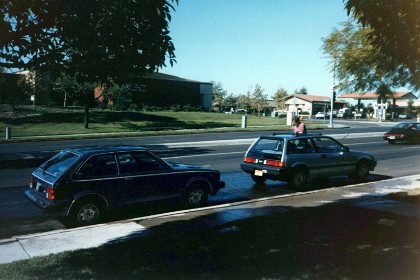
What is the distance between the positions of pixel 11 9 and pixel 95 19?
1.18 meters

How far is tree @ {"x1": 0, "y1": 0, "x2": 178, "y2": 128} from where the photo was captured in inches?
216

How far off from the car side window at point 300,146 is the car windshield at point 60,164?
5958mm

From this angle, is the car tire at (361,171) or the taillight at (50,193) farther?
the car tire at (361,171)

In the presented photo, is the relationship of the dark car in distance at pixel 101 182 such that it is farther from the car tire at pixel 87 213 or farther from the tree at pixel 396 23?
the tree at pixel 396 23

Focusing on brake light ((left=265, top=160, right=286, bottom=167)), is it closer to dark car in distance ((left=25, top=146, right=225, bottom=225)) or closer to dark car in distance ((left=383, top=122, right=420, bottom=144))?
dark car in distance ((left=25, top=146, right=225, bottom=225))

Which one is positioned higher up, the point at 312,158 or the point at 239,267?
the point at 312,158

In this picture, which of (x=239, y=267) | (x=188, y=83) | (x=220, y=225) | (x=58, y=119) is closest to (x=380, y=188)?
(x=220, y=225)

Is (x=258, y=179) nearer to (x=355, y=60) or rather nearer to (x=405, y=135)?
(x=355, y=60)

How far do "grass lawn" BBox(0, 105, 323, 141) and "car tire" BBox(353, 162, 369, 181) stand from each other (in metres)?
21.5

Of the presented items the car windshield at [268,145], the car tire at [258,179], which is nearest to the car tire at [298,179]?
the car windshield at [268,145]

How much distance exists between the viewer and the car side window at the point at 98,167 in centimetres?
738

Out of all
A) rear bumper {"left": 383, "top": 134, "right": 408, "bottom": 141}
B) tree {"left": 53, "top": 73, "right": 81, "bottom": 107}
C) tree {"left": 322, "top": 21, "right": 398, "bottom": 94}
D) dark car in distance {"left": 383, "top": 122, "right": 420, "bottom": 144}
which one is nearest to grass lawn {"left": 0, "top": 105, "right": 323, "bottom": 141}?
tree {"left": 53, "top": 73, "right": 81, "bottom": 107}

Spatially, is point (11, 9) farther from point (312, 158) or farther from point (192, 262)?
point (312, 158)

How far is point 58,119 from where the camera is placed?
40.7 m
